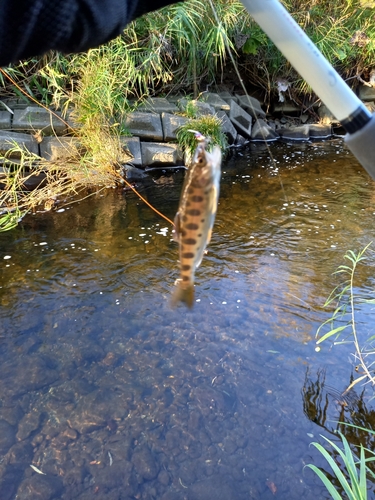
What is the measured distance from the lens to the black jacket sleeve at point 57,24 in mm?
802

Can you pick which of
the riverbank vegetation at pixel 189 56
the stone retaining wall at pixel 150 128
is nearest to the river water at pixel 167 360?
the stone retaining wall at pixel 150 128

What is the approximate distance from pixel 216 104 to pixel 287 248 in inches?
179

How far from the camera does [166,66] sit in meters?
8.20

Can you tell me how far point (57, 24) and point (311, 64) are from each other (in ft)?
1.48

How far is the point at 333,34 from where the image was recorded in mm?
8734

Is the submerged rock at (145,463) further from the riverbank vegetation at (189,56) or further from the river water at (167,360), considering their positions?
the riverbank vegetation at (189,56)

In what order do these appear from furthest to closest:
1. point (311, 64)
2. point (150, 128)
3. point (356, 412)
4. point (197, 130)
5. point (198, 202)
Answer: point (150, 128) < point (197, 130) < point (356, 412) < point (198, 202) < point (311, 64)

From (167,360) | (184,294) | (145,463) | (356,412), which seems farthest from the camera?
(167,360)

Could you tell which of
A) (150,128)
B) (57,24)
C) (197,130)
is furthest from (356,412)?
(150,128)

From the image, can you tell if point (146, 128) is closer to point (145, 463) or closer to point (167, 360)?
point (167, 360)

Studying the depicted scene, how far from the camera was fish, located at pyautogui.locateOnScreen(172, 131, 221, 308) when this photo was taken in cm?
94

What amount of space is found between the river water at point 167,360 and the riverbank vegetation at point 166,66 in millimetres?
1222

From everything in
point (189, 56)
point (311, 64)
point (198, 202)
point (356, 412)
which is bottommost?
point (356, 412)

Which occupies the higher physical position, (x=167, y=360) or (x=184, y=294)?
(x=184, y=294)
